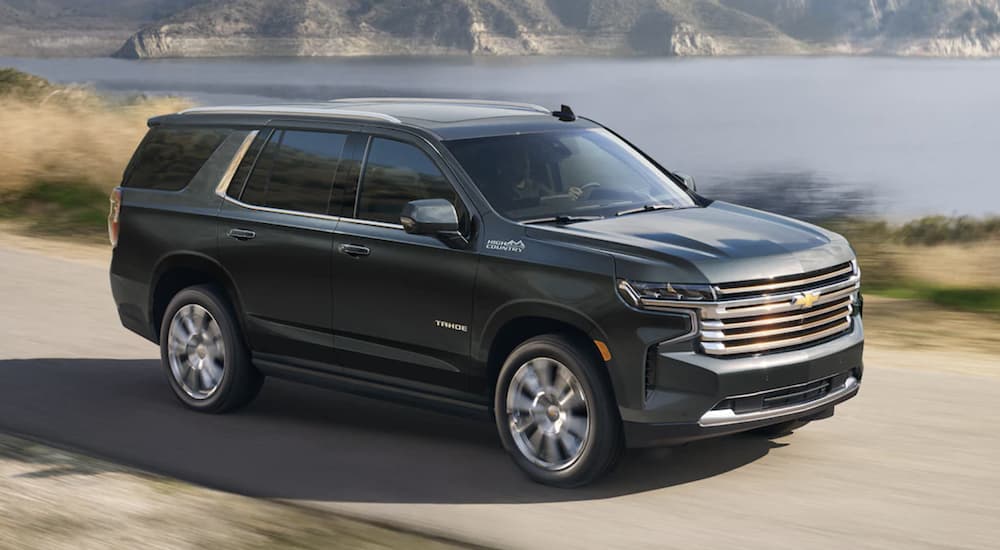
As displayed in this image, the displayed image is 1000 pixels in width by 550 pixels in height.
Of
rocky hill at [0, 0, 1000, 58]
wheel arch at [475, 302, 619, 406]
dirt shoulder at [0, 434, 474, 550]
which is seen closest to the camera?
dirt shoulder at [0, 434, 474, 550]

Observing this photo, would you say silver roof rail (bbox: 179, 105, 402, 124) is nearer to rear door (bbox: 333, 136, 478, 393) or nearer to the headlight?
rear door (bbox: 333, 136, 478, 393)

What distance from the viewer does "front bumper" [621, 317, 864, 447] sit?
618 centimetres

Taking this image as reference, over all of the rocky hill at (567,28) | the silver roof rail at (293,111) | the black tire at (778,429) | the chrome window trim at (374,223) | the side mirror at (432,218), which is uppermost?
the silver roof rail at (293,111)

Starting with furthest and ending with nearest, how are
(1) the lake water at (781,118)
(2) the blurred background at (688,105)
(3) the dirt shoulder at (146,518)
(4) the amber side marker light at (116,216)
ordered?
(1) the lake water at (781,118), (2) the blurred background at (688,105), (4) the amber side marker light at (116,216), (3) the dirt shoulder at (146,518)

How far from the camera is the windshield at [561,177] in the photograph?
7.07m

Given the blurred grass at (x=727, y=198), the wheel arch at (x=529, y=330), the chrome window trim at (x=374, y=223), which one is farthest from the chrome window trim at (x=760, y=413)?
the blurred grass at (x=727, y=198)

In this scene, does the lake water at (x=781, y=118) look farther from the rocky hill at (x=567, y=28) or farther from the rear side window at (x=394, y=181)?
the rocky hill at (x=567, y=28)

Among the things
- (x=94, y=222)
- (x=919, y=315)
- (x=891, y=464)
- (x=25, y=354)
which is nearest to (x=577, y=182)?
(x=891, y=464)

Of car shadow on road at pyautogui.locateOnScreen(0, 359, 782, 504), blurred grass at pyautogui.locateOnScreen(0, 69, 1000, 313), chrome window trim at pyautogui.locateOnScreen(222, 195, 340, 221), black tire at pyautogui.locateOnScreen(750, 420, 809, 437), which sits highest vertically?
chrome window trim at pyautogui.locateOnScreen(222, 195, 340, 221)

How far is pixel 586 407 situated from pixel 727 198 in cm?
2243

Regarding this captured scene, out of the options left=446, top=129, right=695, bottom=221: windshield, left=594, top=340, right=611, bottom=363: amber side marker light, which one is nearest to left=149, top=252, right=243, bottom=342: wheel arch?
left=446, top=129, right=695, bottom=221: windshield

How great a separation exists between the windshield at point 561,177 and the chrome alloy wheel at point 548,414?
0.79 m

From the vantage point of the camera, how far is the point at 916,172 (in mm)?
38125

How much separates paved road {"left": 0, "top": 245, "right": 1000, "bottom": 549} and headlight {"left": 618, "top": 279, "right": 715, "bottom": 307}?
938 millimetres
